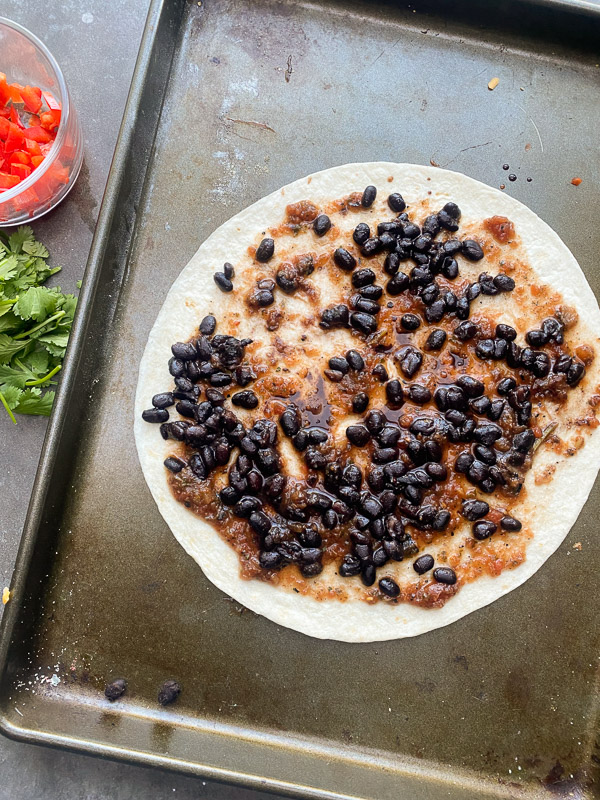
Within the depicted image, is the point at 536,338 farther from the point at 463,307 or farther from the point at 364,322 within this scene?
the point at 364,322

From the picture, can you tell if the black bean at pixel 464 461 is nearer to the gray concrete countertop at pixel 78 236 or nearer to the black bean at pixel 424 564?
the black bean at pixel 424 564

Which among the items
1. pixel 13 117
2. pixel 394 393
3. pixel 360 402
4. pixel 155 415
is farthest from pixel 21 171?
pixel 394 393

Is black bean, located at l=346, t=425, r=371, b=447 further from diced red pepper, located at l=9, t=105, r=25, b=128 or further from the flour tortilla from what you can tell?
diced red pepper, located at l=9, t=105, r=25, b=128

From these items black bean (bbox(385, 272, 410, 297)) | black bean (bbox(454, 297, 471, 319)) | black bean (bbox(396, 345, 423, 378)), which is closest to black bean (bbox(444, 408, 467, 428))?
black bean (bbox(396, 345, 423, 378))

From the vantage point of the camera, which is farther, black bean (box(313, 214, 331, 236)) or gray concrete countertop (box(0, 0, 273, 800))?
gray concrete countertop (box(0, 0, 273, 800))

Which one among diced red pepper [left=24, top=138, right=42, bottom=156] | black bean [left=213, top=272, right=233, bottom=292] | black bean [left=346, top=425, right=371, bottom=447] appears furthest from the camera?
diced red pepper [left=24, top=138, right=42, bottom=156]
